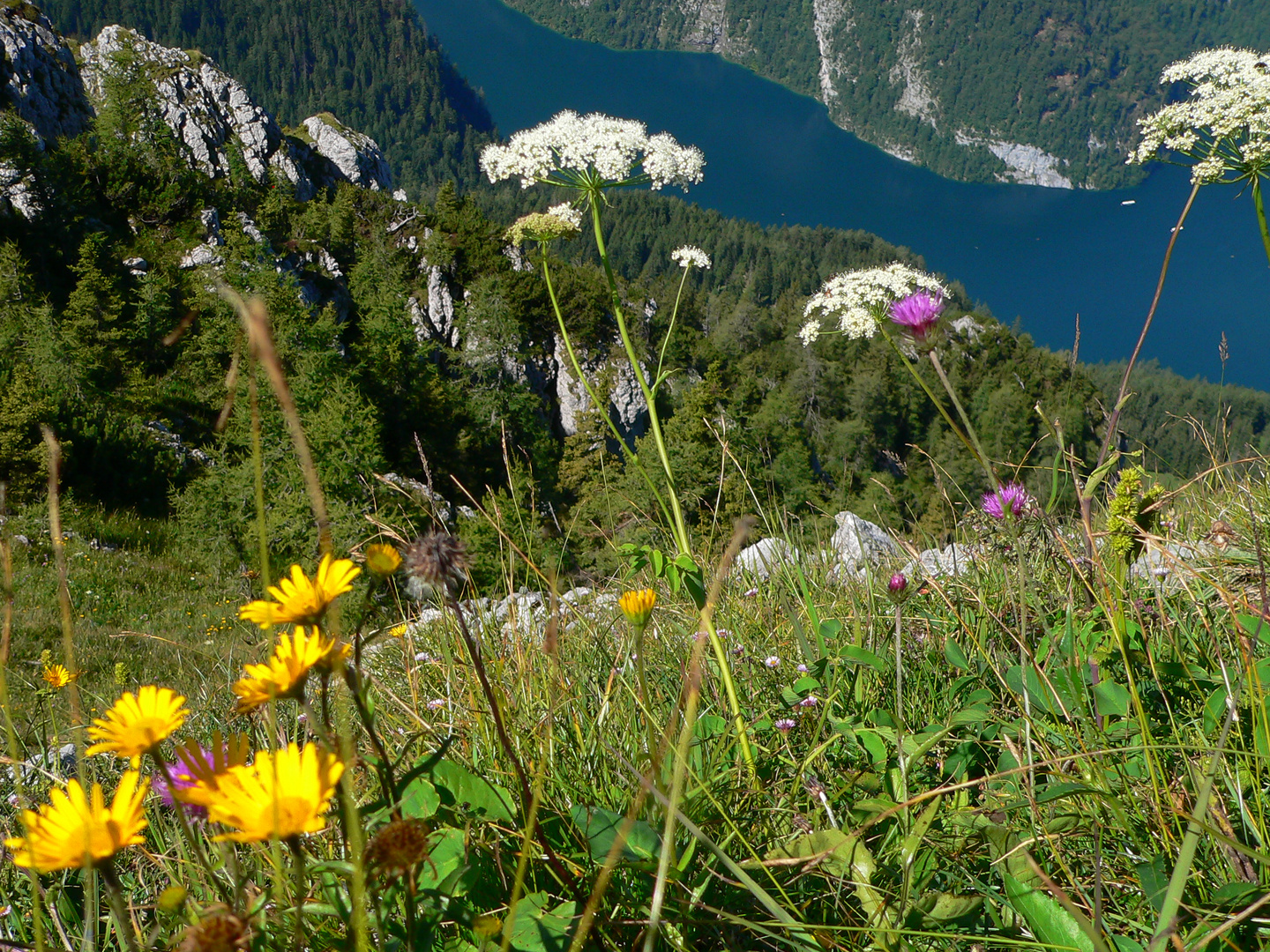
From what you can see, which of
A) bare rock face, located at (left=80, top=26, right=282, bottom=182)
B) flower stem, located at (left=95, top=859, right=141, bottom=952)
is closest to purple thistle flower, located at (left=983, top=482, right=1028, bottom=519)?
flower stem, located at (left=95, top=859, right=141, bottom=952)

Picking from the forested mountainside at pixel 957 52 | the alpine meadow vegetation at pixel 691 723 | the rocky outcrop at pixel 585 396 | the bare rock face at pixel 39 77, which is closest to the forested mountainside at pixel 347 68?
the forested mountainside at pixel 957 52

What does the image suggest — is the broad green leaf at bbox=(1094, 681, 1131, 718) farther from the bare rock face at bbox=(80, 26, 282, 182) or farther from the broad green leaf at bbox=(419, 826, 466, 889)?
the bare rock face at bbox=(80, 26, 282, 182)

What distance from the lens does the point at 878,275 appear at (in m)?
2.24

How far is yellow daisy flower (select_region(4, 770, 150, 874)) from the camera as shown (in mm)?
546

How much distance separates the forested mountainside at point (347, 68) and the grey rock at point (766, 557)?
10890 centimetres

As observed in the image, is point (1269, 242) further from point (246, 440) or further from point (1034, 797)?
point (246, 440)

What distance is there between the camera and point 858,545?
147 inches

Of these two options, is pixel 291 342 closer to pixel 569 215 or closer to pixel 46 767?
pixel 569 215

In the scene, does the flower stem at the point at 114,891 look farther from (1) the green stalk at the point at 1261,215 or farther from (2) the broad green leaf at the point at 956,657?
(1) the green stalk at the point at 1261,215

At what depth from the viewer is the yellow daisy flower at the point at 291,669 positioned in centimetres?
62

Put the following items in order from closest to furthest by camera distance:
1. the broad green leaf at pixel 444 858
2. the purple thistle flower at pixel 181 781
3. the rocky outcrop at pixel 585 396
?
1. the purple thistle flower at pixel 181 781
2. the broad green leaf at pixel 444 858
3. the rocky outcrop at pixel 585 396

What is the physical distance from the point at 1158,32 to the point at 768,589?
227417mm

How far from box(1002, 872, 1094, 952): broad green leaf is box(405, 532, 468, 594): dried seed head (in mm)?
767

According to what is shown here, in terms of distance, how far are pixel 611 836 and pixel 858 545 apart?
306 cm
